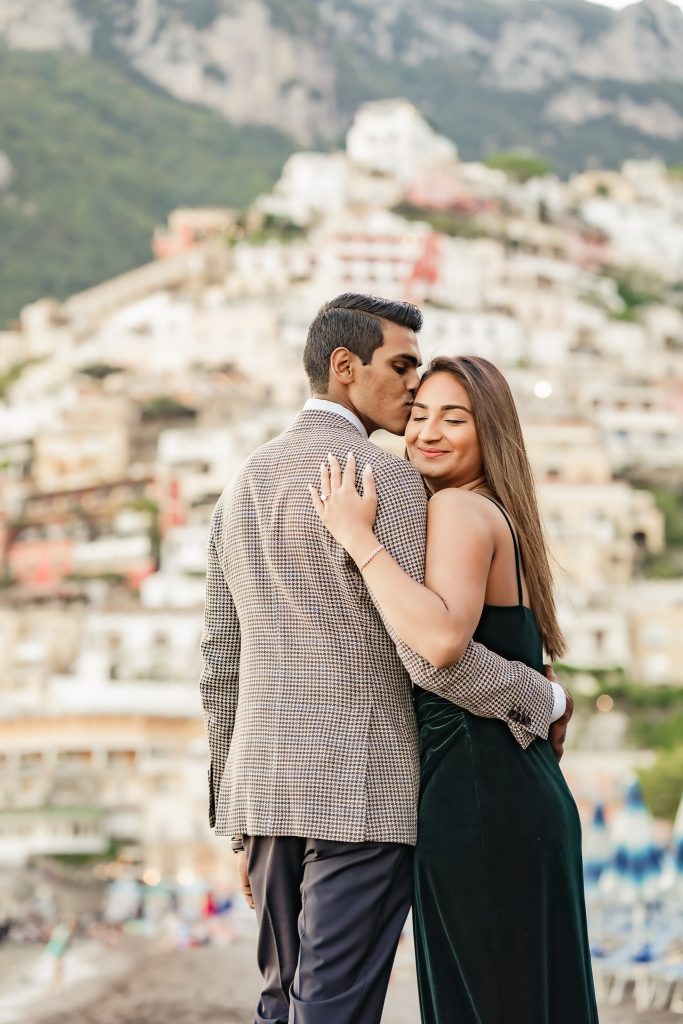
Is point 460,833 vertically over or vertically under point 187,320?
under

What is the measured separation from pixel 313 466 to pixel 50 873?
3547cm

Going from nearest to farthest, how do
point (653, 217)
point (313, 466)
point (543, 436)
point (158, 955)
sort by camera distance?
point (313, 466) → point (158, 955) → point (543, 436) → point (653, 217)

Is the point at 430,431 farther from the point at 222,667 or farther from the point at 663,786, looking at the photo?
the point at 663,786

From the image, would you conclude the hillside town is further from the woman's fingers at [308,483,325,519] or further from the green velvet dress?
the green velvet dress

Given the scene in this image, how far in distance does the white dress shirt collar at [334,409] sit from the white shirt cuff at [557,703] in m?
0.72

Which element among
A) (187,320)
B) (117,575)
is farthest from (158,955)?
(187,320)

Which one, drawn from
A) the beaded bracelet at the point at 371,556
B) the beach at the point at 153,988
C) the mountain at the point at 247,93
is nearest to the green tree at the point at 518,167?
the mountain at the point at 247,93

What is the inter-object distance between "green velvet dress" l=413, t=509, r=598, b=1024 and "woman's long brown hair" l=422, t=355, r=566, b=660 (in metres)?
0.38

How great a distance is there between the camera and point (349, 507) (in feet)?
12.2

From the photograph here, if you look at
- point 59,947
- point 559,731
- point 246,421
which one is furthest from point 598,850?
Result: point 246,421

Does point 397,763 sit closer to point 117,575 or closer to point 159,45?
point 117,575

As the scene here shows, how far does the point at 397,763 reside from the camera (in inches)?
147

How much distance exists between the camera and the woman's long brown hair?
13.0 ft

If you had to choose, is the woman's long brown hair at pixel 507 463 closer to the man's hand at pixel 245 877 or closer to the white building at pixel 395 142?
the man's hand at pixel 245 877
